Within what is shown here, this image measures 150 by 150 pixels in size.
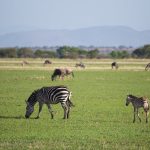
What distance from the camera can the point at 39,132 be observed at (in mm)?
17984

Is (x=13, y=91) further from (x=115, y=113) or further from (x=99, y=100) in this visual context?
(x=115, y=113)

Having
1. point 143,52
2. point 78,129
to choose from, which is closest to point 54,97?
point 78,129

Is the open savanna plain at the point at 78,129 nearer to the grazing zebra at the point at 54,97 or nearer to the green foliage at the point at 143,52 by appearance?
the grazing zebra at the point at 54,97

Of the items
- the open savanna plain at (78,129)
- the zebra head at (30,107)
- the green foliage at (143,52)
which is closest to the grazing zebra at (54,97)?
the zebra head at (30,107)

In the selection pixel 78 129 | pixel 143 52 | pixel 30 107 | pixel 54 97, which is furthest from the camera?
pixel 143 52

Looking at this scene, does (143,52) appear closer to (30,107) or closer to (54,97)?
(30,107)

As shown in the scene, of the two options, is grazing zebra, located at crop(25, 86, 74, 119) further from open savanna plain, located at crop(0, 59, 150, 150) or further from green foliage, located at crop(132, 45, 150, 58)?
green foliage, located at crop(132, 45, 150, 58)

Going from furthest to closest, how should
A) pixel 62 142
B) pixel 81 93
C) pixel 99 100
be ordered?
pixel 81 93 → pixel 99 100 → pixel 62 142

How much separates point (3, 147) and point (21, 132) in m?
2.89

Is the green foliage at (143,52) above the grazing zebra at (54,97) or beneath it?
above

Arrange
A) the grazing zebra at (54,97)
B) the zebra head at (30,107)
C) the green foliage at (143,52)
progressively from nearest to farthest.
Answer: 1. the grazing zebra at (54,97)
2. the zebra head at (30,107)
3. the green foliage at (143,52)

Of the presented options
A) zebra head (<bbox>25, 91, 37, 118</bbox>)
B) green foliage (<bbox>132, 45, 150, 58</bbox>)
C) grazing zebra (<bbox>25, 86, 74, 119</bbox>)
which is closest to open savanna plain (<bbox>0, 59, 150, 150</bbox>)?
zebra head (<bbox>25, 91, 37, 118</bbox>)

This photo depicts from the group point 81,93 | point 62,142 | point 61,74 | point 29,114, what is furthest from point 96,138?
point 61,74

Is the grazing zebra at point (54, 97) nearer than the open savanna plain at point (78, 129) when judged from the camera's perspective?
No
